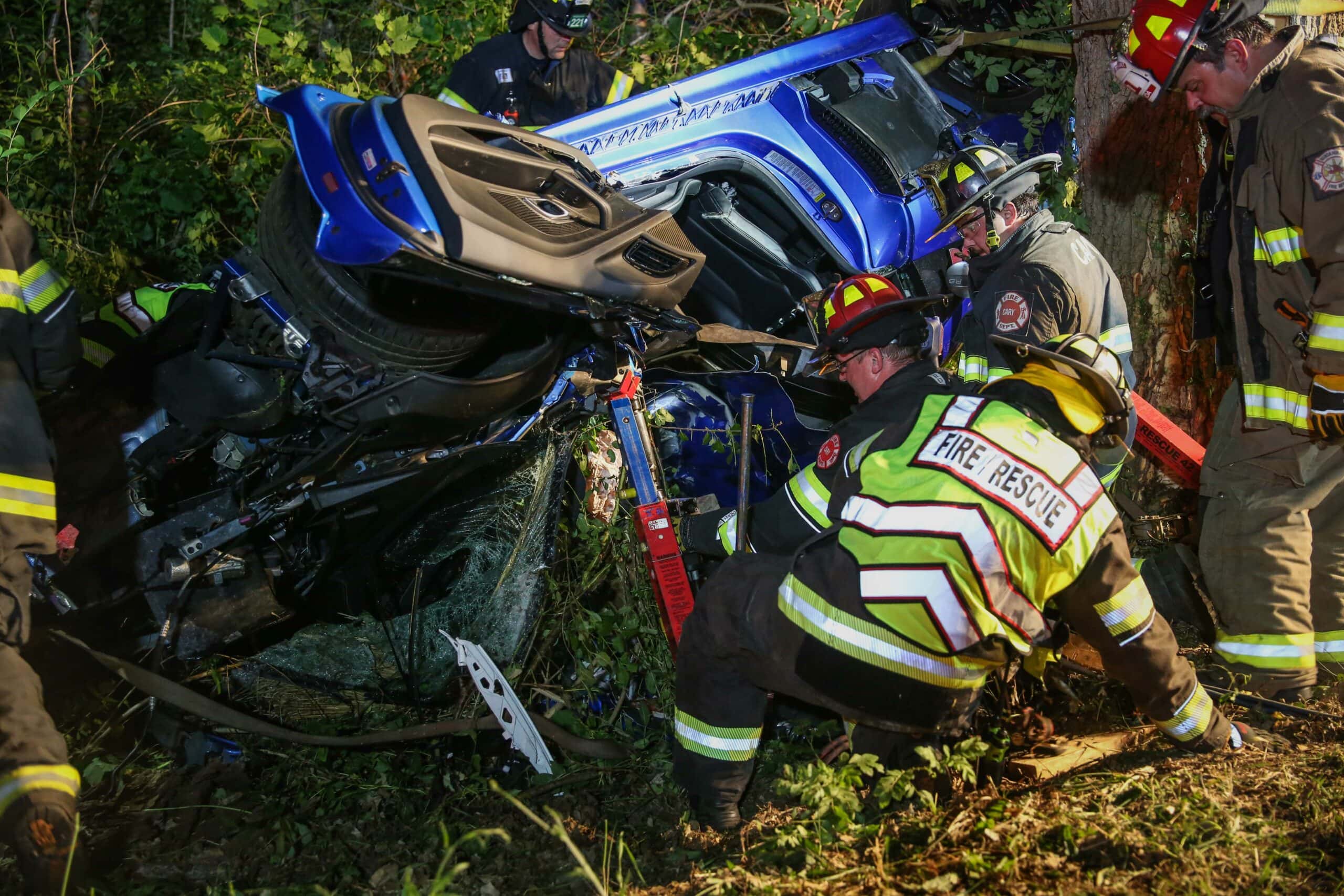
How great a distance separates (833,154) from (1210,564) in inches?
80.8

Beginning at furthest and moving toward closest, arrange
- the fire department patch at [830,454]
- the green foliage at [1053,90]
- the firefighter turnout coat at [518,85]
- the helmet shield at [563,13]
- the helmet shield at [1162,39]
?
the firefighter turnout coat at [518,85] → the helmet shield at [563,13] → the green foliage at [1053,90] → the helmet shield at [1162,39] → the fire department patch at [830,454]

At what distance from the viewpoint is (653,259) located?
2.92 metres

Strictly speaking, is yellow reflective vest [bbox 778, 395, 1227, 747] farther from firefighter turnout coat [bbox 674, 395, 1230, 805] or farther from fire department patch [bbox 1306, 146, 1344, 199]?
fire department patch [bbox 1306, 146, 1344, 199]

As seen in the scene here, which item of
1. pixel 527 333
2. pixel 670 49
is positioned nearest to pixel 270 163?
pixel 670 49

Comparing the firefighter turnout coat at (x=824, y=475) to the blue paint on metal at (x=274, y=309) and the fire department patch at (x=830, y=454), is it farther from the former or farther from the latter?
the blue paint on metal at (x=274, y=309)

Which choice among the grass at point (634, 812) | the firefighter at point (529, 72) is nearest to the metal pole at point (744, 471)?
the grass at point (634, 812)

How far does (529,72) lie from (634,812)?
393 centimetres

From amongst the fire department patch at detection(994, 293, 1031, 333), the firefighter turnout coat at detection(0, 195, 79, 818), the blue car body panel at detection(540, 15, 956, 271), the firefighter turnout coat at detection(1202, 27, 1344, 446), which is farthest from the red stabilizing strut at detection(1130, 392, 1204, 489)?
the firefighter turnout coat at detection(0, 195, 79, 818)

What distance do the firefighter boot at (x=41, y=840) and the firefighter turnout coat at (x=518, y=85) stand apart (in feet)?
12.6

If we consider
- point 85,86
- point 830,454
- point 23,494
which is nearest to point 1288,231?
point 830,454

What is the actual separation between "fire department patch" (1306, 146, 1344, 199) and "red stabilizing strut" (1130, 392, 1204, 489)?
1081 mm

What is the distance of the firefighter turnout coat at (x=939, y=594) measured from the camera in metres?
2.38

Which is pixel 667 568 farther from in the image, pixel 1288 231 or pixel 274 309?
pixel 1288 231

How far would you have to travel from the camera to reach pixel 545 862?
2.88 m
